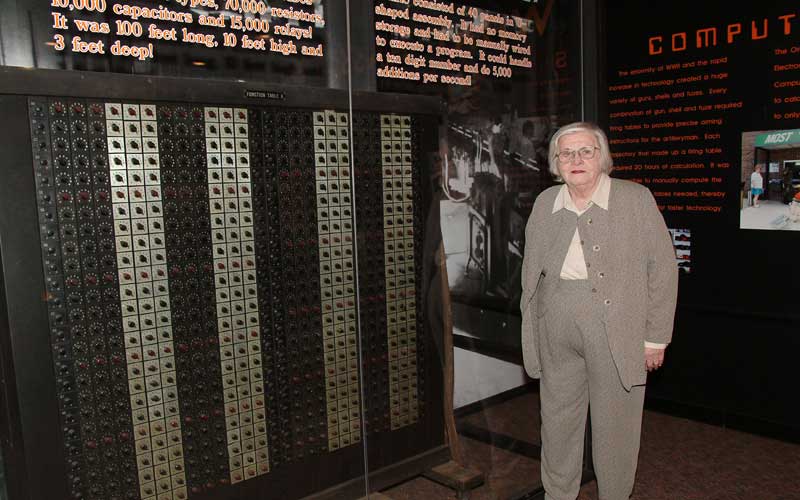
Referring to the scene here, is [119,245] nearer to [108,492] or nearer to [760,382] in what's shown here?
[108,492]

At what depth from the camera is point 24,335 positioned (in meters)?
1.65

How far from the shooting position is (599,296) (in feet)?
7.42

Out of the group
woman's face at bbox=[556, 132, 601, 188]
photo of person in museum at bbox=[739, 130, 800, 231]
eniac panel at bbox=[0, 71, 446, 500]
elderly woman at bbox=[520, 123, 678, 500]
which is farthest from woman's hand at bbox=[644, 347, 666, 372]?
photo of person in museum at bbox=[739, 130, 800, 231]

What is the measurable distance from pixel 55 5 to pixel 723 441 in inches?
140

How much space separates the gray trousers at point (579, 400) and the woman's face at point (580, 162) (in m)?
0.35

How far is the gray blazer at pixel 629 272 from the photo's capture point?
2.26 metres

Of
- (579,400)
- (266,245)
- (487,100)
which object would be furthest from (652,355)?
(266,245)

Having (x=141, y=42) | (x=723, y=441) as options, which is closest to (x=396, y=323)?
(x=141, y=42)

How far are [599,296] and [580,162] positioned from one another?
1.52 ft

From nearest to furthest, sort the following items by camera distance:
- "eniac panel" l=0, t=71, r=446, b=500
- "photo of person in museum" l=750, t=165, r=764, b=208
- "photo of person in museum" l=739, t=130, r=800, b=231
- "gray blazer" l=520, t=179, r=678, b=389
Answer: "eniac panel" l=0, t=71, r=446, b=500 < "gray blazer" l=520, t=179, r=678, b=389 < "photo of person in museum" l=739, t=130, r=800, b=231 < "photo of person in museum" l=750, t=165, r=764, b=208

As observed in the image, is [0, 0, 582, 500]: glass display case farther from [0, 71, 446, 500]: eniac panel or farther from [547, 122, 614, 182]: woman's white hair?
[547, 122, 614, 182]: woman's white hair

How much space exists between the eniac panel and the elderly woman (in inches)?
17.1

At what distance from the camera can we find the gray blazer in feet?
7.42

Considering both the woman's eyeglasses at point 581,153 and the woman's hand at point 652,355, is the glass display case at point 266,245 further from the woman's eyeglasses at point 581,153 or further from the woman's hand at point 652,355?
the woman's hand at point 652,355
